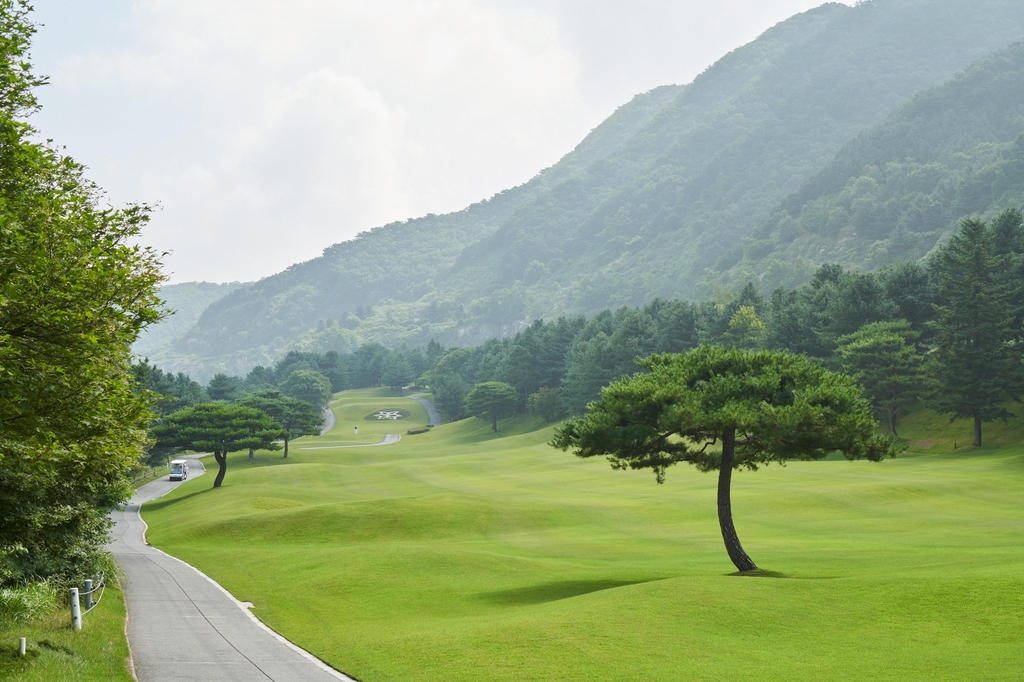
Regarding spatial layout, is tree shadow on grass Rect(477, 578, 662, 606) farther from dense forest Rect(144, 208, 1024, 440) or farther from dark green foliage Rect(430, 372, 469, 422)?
dark green foliage Rect(430, 372, 469, 422)

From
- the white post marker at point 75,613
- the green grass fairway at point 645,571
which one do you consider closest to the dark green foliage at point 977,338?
the green grass fairway at point 645,571

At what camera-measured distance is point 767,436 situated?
27.5m

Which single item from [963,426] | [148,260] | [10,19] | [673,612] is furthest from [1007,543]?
[963,426]

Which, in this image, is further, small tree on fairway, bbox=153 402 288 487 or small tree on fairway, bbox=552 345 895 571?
small tree on fairway, bbox=153 402 288 487

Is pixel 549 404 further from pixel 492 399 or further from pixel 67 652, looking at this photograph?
pixel 67 652

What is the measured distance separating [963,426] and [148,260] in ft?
254

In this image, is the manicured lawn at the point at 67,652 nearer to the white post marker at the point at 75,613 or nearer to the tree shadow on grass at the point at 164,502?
the white post marker at the point at 75,613

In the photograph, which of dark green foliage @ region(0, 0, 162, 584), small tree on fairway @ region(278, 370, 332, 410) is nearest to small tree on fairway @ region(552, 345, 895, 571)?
dark green foliage @ region(0, 0, 162, 584)

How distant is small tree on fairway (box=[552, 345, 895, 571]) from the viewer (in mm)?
27266

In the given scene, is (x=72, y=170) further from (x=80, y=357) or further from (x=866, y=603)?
(x=866, y=603)

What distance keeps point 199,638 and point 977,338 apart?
71424 millimetres

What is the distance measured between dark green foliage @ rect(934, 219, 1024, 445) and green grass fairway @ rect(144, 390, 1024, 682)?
13.0 feet

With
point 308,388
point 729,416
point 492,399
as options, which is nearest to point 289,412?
point 492,399

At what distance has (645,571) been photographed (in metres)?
31.8
